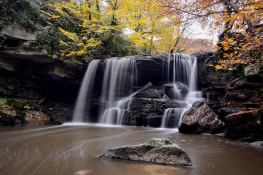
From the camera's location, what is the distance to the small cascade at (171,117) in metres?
7.69

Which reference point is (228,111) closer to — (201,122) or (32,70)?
(201,122)

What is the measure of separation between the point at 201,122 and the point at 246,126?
1497mm

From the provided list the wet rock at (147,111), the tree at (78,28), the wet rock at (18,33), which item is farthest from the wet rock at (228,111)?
the wet rock at (18,33)

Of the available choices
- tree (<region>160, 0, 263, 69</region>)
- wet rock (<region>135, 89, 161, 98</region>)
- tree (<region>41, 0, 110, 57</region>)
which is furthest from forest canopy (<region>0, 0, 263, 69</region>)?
wet rock (<region>135, 89, 161, 98</region>)

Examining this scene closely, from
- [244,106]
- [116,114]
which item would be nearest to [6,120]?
[116,114]

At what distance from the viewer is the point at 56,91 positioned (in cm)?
1219

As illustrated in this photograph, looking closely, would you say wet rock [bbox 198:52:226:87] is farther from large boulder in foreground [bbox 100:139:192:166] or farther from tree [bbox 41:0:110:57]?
large boulder in foreground [bbox 100:139:192:166]

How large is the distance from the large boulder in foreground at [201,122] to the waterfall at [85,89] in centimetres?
788

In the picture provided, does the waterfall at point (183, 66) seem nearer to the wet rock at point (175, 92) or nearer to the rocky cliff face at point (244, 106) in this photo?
the wet rock at point (175, 92)

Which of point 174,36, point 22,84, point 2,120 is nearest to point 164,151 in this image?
point 2,120

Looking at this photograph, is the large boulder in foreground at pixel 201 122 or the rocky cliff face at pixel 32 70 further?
the rocky cliff face at pixel 32 70

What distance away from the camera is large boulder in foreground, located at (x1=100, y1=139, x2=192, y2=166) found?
2557mm

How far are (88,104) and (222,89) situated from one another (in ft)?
30.5

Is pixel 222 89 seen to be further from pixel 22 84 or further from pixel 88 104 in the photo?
pixel 22 84
